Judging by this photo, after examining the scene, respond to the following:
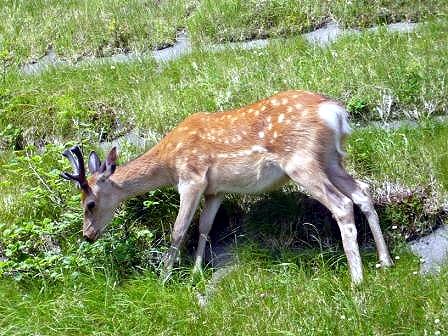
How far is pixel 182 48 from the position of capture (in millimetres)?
10891

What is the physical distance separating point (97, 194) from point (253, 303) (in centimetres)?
213

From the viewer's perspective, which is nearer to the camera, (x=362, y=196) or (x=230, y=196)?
(x=362, y=196)

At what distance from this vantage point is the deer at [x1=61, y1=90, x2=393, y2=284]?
641 centimetres

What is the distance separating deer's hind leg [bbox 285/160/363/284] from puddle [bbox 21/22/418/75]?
3408 millimetres

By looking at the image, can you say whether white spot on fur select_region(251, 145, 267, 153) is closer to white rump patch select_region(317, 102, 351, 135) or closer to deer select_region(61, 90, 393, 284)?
Result: deer select_region(61, 90, 393, 284)

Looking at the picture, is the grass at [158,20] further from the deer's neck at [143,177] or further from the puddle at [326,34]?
the deer's neck at [143,177]

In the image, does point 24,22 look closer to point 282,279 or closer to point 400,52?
point 400,52

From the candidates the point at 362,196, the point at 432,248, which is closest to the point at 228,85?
the point at 362,196

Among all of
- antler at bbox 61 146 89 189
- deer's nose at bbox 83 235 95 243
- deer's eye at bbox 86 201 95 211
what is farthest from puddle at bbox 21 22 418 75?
deer's nose at bbox 83 235 95 243

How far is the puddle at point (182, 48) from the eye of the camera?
987 cm

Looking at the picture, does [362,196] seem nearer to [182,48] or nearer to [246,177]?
[246,177]

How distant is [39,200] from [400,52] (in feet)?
13.8

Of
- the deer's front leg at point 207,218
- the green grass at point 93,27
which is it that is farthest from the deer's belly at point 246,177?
the green grass at point 93,27

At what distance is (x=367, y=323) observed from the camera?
5203 mm
